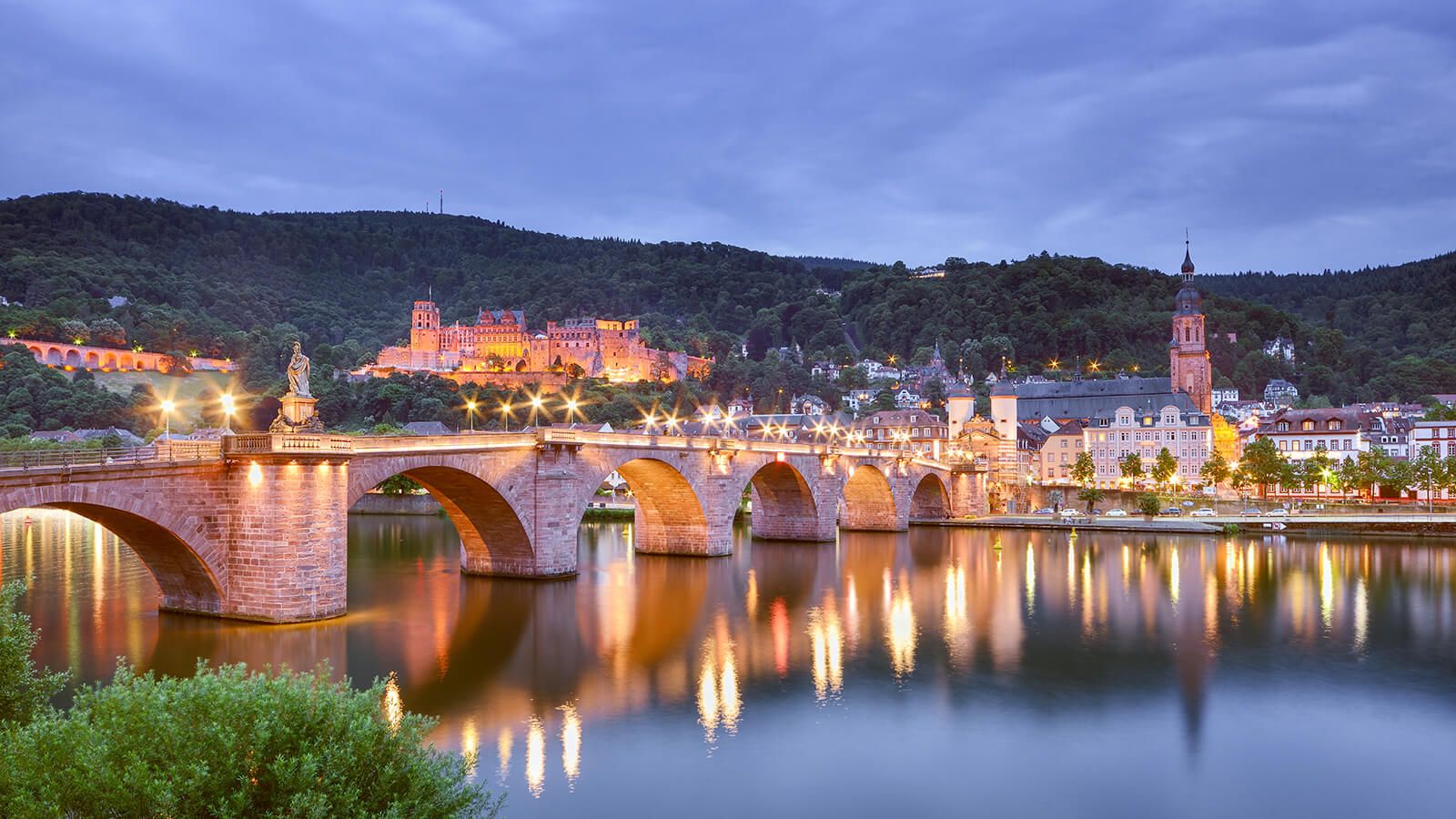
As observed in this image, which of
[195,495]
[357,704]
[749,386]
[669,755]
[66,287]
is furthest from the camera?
[749,386]

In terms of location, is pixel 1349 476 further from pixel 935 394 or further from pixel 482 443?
pixel 482 443

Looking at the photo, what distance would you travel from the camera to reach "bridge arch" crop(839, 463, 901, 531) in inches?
2559

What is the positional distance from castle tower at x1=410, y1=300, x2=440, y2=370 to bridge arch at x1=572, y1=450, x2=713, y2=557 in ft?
387

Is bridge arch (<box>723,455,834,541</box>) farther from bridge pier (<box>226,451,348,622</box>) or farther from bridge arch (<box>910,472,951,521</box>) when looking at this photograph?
bridge pier (<box>226,451,348,622</box>)

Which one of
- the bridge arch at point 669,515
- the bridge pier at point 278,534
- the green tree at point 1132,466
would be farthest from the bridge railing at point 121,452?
the green tree at point 1132,466

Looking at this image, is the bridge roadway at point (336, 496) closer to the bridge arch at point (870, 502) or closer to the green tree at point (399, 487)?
the bridge arch at point (870, 502)

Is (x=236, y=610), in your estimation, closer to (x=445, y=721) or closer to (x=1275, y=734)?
(x=445, y=721)

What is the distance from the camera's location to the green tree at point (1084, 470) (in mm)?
86062

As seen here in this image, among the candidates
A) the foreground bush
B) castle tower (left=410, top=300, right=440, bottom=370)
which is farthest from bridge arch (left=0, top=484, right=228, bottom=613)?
castle tower (left=410, top=300, right=440, bottom=370)

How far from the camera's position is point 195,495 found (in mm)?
25234

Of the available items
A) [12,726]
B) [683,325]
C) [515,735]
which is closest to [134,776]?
[12,726]

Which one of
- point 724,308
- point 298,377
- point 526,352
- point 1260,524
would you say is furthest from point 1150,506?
point 724,308

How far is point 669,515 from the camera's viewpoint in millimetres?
48188

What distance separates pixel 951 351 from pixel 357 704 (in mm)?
149195
